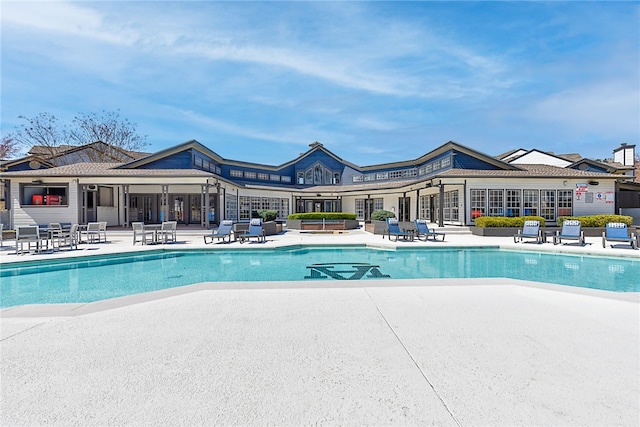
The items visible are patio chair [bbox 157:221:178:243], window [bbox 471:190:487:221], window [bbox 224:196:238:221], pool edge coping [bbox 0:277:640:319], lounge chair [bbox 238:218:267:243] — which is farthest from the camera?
window [bbox 224:196:238:221]

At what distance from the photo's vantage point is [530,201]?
791 inches

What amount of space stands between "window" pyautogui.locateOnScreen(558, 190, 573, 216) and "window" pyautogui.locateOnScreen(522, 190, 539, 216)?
4.89ft

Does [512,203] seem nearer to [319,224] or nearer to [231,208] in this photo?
[319,224]

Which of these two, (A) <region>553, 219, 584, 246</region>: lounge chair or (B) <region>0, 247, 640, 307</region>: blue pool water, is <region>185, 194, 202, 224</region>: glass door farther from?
(A) <region>553, 219, 584, 246</region>: lounge chair

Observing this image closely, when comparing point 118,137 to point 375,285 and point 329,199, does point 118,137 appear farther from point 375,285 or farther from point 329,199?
point 375,285

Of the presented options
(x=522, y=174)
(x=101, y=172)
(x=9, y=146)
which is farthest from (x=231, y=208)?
(x=9, y=146)

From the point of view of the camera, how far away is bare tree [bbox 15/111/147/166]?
1207 inches

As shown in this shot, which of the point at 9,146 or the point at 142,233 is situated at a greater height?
the point at 9,146

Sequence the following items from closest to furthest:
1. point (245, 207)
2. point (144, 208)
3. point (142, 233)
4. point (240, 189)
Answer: point (142, 233) < point (144, 208) < point (240, 189) < point (245, 207)

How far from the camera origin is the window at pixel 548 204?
65.9 ft

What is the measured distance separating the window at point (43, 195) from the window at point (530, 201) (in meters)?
28.3

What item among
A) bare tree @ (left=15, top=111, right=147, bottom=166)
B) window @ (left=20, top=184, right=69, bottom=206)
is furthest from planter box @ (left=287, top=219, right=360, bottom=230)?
bare tree @ (left=15, top=111, right=147, bottom=166)

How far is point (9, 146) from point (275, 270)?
37.5 m

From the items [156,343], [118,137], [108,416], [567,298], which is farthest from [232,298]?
[118,137]
